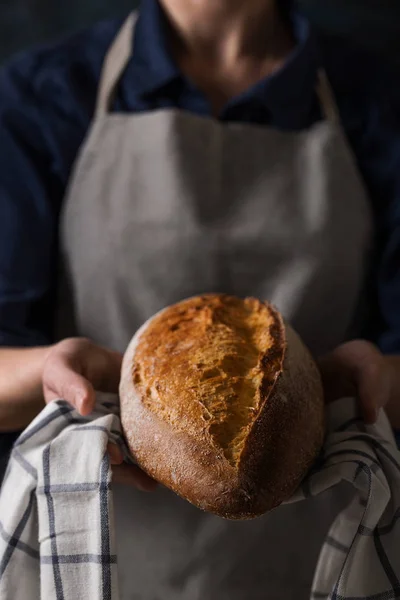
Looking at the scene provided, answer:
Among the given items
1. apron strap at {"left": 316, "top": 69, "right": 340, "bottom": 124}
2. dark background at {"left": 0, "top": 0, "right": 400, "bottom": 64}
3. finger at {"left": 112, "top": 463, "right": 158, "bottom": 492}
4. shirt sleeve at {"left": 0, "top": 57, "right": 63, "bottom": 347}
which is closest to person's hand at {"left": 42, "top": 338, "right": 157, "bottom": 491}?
finger at {"left": 112, "top": 463, "right": 158, "bottom": 492}

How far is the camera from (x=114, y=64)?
102 centimetres

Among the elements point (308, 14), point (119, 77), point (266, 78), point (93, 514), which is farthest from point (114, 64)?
point (93, 514)

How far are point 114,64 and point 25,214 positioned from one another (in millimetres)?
253

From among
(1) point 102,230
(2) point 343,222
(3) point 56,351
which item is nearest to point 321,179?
(2) point 343,222

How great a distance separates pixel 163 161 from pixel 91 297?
0.66 ft

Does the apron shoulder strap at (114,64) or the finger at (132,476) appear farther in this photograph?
the apron shoulder strap at (114,64)

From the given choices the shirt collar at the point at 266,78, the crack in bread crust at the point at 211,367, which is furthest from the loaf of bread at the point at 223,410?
the shirt collar at the point at 266,78

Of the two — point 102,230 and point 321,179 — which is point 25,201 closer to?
point 102,230

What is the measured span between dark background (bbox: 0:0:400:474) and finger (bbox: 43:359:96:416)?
632 millimetres

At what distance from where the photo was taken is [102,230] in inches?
37.4

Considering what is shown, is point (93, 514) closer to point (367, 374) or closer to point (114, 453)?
point (114, 453)

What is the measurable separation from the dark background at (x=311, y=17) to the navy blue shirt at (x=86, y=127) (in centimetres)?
13

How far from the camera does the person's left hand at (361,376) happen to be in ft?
2.56

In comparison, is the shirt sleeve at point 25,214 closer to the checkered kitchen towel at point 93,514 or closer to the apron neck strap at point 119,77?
the apron neck strap at point 119,77
